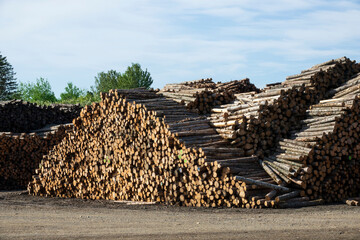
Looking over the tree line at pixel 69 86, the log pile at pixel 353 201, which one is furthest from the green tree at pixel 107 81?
the log pile at pixel 353 201

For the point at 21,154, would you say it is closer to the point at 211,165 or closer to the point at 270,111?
the point at 211,165

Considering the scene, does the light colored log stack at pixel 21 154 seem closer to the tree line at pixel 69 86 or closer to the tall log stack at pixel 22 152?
the tall log stack at pixel 22 152

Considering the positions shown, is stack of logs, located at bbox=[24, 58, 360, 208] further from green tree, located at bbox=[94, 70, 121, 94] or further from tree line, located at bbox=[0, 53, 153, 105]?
green tree, located at bbox=[94, 70, 121, 94]

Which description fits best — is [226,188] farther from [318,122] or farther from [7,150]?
[7,150]

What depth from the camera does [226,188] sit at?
11125 millimetres

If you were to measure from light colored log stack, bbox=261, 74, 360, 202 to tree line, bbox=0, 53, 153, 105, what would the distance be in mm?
31821

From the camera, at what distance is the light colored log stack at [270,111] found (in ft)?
40.5

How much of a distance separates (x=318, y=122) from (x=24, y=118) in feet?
47.5

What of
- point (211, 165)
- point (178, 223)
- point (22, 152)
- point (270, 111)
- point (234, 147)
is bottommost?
point (178, 223)

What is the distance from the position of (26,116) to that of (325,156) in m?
15.1

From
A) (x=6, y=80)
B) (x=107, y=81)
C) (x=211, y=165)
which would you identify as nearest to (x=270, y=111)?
(x=211, y=165)

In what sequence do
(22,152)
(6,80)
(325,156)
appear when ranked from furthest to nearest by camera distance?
(6,80) < (22,152) < (325,156)

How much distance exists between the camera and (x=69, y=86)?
7269cm

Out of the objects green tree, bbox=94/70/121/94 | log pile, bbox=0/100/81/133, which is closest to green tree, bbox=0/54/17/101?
green tree, bbox=94/70/121/94
